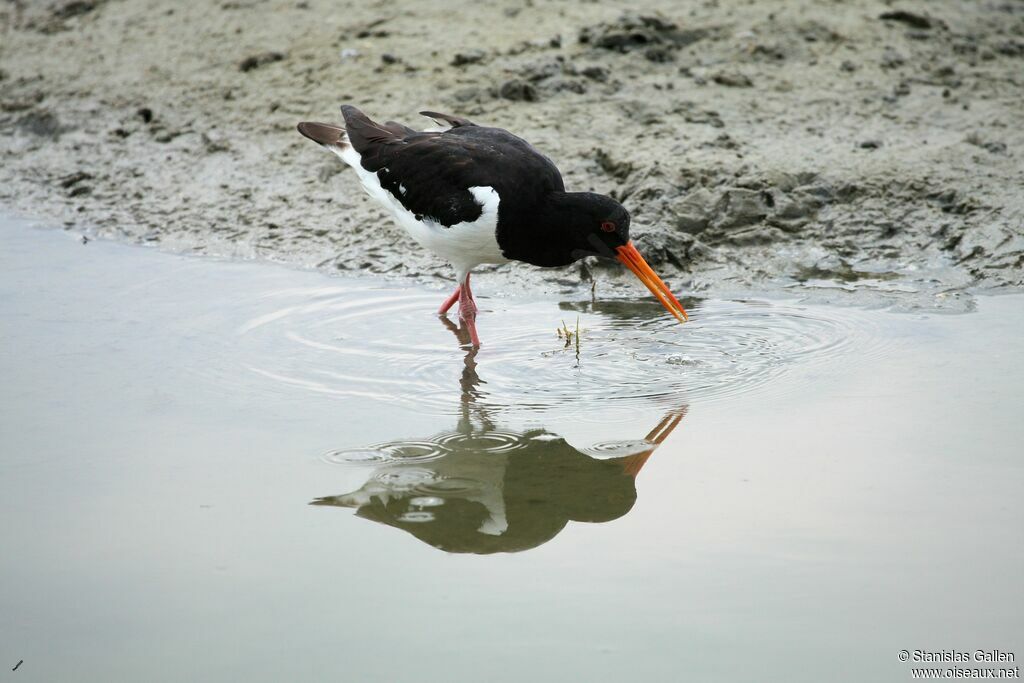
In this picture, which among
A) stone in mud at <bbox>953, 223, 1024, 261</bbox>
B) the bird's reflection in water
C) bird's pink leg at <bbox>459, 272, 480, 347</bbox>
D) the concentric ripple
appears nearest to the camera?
the bird's reflection in water

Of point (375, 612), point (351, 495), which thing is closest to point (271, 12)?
point (351, 495)

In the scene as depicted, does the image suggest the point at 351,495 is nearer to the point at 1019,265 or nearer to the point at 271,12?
the point at 1019,265

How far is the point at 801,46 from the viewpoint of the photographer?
346 inches

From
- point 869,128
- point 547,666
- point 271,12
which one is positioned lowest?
point 547,666

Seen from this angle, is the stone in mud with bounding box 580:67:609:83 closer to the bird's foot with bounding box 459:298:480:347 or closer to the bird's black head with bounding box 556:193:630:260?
the bird's black head with bounding box 556:193:630:260

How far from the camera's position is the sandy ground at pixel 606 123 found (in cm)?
692

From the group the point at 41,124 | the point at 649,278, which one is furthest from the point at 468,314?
the point at 41,124

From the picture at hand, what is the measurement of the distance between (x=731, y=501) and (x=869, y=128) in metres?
4.63

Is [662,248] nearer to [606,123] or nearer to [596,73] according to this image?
[606,123]

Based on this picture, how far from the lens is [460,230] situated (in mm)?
5859

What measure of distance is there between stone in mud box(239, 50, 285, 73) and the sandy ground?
2cm

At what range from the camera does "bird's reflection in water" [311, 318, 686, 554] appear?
4.02m

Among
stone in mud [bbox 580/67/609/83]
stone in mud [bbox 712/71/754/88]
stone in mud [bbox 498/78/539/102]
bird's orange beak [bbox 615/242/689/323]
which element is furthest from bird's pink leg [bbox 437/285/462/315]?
stone in mud [bbox 712/71/754/88]

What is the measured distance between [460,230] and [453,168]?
0.33m
